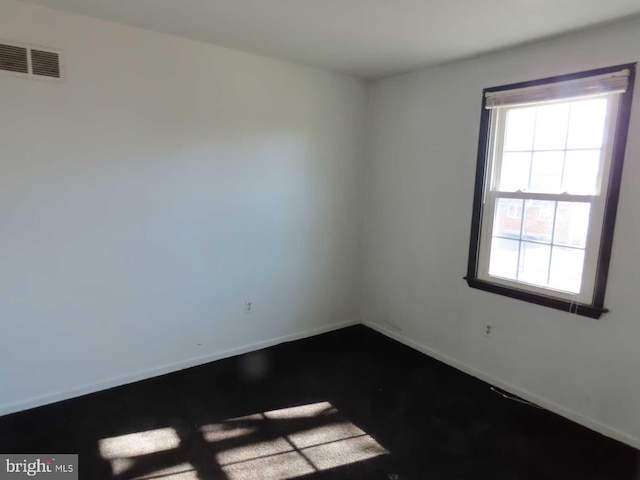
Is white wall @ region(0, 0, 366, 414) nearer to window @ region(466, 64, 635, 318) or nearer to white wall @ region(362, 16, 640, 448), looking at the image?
white wall @ region(362, 16, 640, 448)

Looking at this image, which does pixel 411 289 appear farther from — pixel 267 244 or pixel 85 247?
pixel 85 247

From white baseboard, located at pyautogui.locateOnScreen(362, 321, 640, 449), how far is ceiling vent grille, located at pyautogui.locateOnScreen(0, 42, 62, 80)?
3.29 meters

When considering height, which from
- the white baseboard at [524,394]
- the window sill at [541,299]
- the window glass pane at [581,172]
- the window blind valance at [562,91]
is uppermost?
the window blind valance at [562,91]

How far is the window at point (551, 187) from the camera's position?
2.37 metres

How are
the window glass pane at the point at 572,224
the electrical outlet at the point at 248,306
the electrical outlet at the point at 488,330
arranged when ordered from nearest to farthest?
the window glass pane at the point at 572,224, the electrical outlet at the point at 488,330, the electrical outlet at the point at 248,306

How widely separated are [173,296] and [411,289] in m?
2.02

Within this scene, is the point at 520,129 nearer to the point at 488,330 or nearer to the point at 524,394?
the point at 488,330

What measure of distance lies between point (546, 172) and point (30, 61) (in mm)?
3250

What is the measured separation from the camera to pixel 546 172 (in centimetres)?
266

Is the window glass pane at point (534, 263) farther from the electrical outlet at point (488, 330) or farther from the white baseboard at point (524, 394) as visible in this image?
the white baseboard at point (524, 394)

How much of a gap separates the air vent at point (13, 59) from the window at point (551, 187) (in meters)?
2.95

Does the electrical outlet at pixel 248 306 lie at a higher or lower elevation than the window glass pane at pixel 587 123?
lower

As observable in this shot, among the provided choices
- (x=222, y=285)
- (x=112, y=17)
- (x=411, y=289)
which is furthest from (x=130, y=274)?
(x=411, y=289)

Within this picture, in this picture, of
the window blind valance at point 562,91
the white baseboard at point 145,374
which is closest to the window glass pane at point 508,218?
the window blind valance at point 562,91
